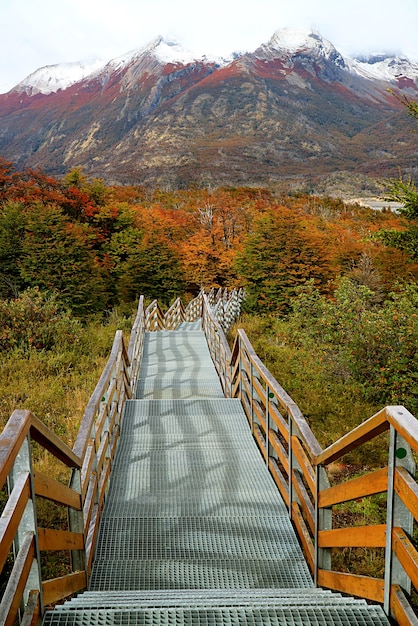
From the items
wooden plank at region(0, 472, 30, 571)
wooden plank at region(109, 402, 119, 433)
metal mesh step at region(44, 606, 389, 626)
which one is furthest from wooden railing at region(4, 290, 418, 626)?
wooden plank at region(109, 402, 119, 433)

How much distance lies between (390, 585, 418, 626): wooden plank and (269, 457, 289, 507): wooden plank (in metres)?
1.96

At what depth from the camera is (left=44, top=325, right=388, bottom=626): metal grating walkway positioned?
7.31 ft

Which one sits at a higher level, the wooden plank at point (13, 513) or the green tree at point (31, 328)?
the green tree at point (31, 328)

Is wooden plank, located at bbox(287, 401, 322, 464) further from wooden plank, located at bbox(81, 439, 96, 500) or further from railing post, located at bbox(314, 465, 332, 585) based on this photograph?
wooden plank, located at bbox(81, 439, 96, 500)

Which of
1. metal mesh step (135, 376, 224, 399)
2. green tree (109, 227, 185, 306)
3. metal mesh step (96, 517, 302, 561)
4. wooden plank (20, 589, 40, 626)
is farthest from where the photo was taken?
green tree (109, 227, 185, 306)

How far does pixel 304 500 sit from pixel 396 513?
1474 mm

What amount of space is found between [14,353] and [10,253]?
1276 centimetres

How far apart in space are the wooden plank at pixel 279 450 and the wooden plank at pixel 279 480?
0.10 m

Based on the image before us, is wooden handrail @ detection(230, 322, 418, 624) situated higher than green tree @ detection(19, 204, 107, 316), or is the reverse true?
green tree @ detection(19, 204, 107, 316)

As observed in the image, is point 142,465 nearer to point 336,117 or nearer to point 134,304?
point 134,304

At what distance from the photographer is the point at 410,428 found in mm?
1992

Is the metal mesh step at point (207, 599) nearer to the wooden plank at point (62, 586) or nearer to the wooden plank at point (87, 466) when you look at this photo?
the wooden plank at point (62, 586)

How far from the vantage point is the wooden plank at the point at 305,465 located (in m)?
3.26

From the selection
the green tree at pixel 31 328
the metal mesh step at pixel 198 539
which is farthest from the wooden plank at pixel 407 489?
the green tree at pixel 31 328
